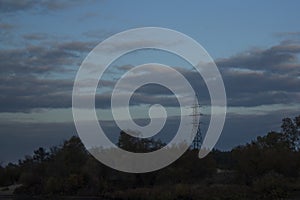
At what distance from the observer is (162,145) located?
284ft

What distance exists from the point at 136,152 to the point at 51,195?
15542mm

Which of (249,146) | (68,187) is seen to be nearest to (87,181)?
(68,187)

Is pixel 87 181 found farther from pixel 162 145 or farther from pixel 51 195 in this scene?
pixel 162 145

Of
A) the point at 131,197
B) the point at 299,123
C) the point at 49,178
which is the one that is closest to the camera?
the point at 131,197

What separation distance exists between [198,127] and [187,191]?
10.5 meters

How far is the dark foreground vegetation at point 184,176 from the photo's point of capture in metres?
65.3

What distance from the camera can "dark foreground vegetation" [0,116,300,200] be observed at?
65.3 metres

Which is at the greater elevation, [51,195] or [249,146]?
[249,146]

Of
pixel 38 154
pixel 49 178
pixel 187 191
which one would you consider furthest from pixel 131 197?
pixel 38 154

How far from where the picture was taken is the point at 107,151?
86438mm

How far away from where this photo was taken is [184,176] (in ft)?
262

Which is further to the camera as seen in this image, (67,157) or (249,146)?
(67,157)

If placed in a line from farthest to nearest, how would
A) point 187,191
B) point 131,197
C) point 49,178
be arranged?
point 49,178
point 131,197
point 187,191

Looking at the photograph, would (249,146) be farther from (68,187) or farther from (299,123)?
(68,187)
